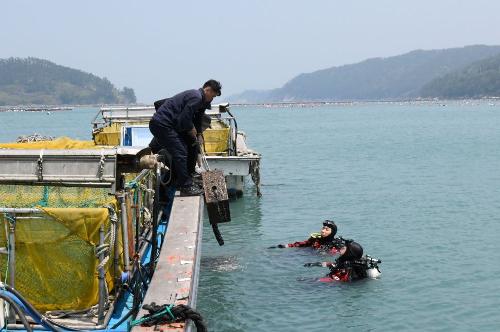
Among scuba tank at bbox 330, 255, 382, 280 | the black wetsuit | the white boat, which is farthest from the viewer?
the white boat

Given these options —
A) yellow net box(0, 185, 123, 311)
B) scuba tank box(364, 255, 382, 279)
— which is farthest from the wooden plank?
scuba tank box(364, 255, 382, 279)

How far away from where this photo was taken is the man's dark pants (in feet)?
34.7

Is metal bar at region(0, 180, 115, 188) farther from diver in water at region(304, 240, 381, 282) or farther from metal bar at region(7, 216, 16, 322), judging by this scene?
diver in water at region(304, 240, 381, 282)

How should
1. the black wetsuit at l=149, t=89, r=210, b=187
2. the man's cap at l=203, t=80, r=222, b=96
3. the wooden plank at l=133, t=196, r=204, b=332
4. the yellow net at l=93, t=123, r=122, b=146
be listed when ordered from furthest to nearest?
the yellow net at l=93, t=123, r=122, b=146, the black wetsuit at l=149, t=89, r=210, b=187, the man's cap at l=203, t=80, r=222, b=96, the wooden plank at l=133, t=196, r=204, b=332

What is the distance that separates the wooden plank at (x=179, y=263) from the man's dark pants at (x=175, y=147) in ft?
2.13

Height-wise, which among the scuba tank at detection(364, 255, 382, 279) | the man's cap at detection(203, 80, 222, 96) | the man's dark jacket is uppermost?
the man's cap at detection(203, 80, 222, 96)

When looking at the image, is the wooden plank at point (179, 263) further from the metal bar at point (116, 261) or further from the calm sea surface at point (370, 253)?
the calm sea surface at point (370, 253)

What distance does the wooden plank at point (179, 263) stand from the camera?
20.4ft

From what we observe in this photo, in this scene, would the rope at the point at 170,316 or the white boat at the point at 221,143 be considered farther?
the white boat at the point at 221,143

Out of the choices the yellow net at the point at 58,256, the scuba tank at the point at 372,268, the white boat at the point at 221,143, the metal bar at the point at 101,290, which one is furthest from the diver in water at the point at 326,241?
the metal bar at the point at 101,290

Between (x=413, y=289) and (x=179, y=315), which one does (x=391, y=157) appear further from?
(x=179, y=315)

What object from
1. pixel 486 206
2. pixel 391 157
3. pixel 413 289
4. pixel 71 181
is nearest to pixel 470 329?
pixel 413 289

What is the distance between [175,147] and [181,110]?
56 cm

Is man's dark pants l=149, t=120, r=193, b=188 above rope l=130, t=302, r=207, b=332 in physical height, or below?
above
